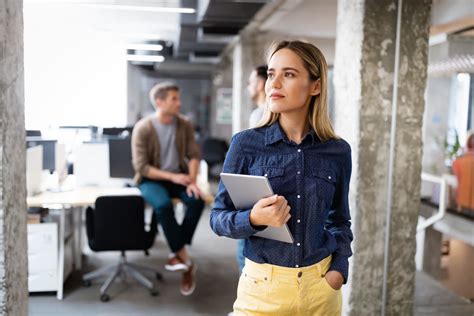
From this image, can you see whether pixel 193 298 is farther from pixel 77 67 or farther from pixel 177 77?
pixel 177 77

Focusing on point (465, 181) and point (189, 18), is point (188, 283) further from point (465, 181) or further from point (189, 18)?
point (189, 18)

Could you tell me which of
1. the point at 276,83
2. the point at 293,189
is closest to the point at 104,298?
the point at 293,189

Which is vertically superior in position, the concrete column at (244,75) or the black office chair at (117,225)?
the concrete column at (244,75)

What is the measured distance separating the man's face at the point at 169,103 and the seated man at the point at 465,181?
266 cm

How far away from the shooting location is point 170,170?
14.8ft

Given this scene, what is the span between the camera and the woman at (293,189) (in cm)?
148

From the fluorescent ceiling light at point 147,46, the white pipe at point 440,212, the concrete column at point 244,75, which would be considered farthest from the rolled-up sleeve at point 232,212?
the fluorescent ceiling light at point 147,46

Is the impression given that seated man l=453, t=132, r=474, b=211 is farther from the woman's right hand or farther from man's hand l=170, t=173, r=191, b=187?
the woman's right hand

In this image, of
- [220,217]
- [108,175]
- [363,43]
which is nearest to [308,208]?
[220,217]

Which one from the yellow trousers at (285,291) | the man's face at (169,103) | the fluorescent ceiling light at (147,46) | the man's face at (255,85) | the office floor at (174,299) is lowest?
the office floor at (174,299)

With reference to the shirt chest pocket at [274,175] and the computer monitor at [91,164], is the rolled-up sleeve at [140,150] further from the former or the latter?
the shirt chest pocket at [274,175]

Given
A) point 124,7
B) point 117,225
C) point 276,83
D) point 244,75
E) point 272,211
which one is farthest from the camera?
point 244,75

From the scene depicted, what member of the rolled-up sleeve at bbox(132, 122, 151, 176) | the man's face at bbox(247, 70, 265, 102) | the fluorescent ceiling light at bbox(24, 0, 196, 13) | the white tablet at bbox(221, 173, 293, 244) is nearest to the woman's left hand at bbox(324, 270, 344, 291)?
the white tablet at bbox(221, 173, 293, 244)

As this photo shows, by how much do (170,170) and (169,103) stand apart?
0.59m
